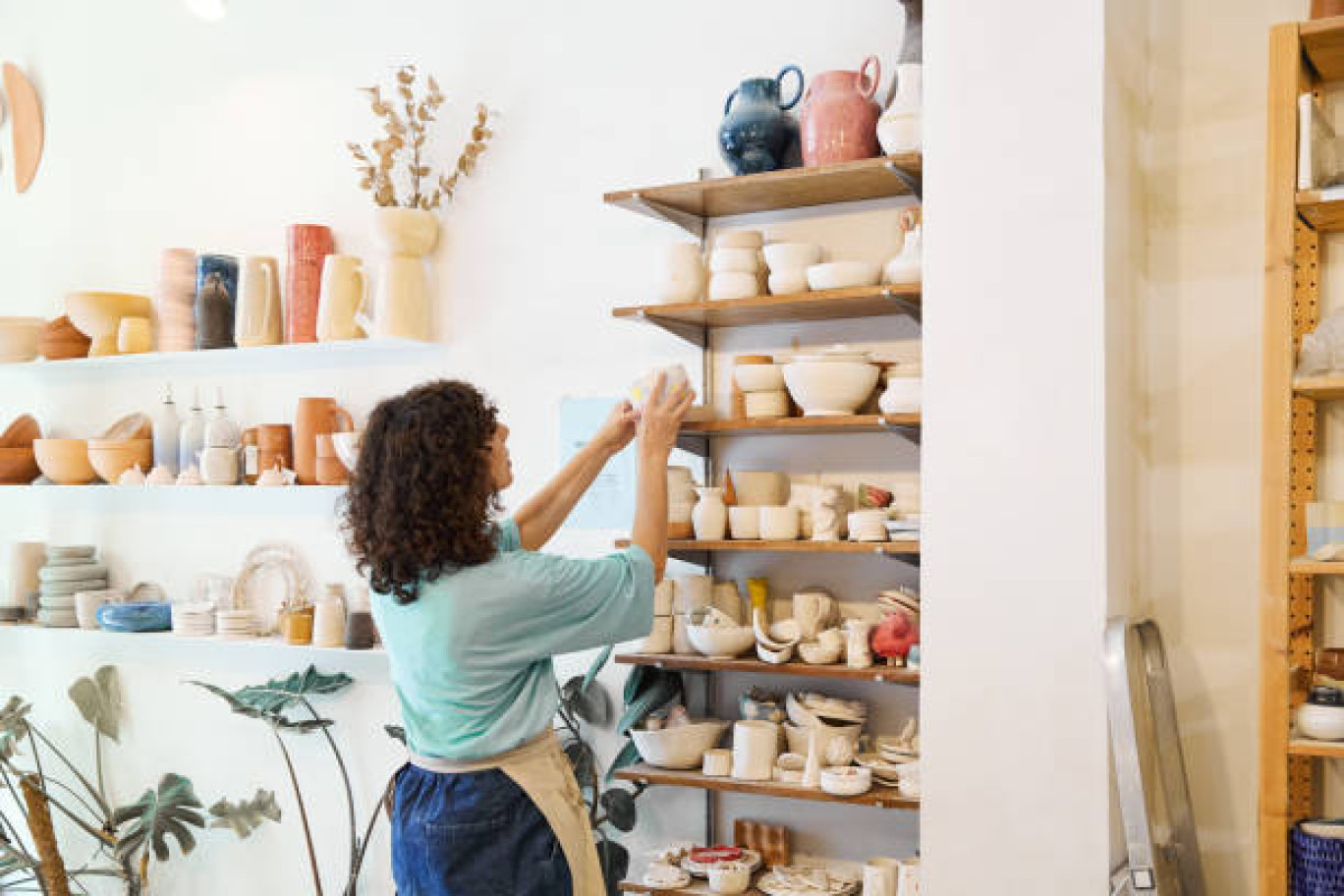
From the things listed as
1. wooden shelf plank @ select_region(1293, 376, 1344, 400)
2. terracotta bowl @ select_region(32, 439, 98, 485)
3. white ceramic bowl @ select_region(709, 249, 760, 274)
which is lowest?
terracotta bowl @ select_region(32, 439, 98, 485)

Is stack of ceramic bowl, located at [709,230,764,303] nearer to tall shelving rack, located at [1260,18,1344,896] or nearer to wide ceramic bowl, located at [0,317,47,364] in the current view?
tall shelving rack, located at [1260,18,1344,896]

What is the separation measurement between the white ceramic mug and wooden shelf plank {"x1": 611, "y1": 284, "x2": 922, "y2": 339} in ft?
2.83

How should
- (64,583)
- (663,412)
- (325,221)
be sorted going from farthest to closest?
(64,583) < (325,221) < (663,412)

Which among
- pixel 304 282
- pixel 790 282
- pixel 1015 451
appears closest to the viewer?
pixel 1015 451

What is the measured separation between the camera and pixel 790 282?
266cm

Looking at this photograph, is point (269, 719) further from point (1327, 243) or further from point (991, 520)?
point (1327, 243)

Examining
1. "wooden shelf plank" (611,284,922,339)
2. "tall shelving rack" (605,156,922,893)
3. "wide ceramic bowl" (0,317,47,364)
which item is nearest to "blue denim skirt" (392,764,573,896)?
"tall shelving rack" (605,156,922,893)

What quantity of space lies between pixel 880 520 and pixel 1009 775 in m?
0.57

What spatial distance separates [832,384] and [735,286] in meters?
0.32

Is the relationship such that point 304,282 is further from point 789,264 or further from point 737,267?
point 789,264

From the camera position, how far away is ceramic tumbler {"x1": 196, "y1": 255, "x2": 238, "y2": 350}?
3.57 m

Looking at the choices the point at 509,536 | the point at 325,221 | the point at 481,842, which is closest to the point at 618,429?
the point at 509,536

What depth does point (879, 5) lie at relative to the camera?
110 inches

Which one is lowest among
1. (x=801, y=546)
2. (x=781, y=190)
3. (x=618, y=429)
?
(x=801, y=546)
